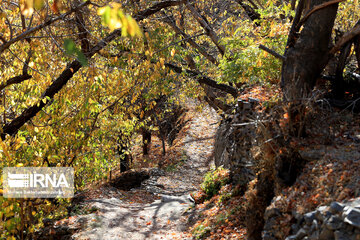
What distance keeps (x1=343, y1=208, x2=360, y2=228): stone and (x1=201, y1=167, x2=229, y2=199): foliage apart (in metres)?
5.39

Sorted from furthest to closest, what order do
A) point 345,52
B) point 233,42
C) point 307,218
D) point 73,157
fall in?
point 233,42, point 73,157, point 345,52, point 307,218

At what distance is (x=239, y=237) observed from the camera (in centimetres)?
618

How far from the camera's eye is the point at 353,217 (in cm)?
324

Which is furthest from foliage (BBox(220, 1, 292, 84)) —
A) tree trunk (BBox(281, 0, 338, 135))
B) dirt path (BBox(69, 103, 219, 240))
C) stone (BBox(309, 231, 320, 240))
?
stone (BBox(309, 231, 320, 240))

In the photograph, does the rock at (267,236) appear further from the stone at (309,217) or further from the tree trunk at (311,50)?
the tree trunk at (311,50)

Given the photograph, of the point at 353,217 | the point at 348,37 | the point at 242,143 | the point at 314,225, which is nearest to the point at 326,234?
the point at 314,225

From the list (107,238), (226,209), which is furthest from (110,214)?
(226,209)

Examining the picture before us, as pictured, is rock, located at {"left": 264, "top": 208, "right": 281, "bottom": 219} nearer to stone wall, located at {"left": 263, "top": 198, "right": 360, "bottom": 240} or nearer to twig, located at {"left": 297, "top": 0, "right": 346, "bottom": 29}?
stone wall, located at {"left": 263, "top": 198, "right": 360, "bottom": 240}

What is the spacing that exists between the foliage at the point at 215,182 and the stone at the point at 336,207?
16.8ft

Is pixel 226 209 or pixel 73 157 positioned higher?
pixel 73 157

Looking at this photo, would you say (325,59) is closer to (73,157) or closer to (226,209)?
(226,209)

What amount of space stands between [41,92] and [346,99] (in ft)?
18.1

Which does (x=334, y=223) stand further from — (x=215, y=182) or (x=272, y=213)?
(x=215, y=182)

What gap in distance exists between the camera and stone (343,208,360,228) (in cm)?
319
